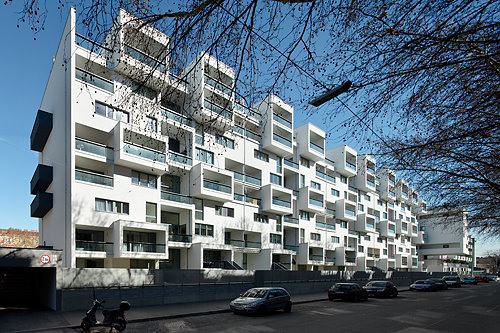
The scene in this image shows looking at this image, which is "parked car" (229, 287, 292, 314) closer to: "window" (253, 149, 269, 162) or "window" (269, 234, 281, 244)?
"window" (269, 234, 281, 244)

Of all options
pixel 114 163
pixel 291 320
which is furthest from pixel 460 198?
pixel 114 163

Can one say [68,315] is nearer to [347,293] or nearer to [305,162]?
[347,293]

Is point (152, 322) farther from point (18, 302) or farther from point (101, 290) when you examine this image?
point (18, 302)

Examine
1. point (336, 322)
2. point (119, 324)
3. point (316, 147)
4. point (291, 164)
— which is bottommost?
point (336, 322)

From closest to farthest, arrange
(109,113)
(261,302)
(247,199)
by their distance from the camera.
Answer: (261,302) < (109,113) < (247,199)

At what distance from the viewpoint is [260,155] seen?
39.6 meters

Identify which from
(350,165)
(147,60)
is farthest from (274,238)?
(147,60)

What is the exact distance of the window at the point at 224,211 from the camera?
33912mm

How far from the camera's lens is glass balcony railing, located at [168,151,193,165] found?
29.4 meters

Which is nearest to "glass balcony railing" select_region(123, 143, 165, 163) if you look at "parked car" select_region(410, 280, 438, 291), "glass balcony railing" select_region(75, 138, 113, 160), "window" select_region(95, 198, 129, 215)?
"glass balcony railing" select_region(75, 138, 113, 160)

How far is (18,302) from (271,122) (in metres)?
27.7

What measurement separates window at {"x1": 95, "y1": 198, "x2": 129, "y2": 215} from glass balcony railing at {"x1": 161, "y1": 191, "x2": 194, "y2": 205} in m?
3.71

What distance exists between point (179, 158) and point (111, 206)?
7.25 m

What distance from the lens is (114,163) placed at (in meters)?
25.5
